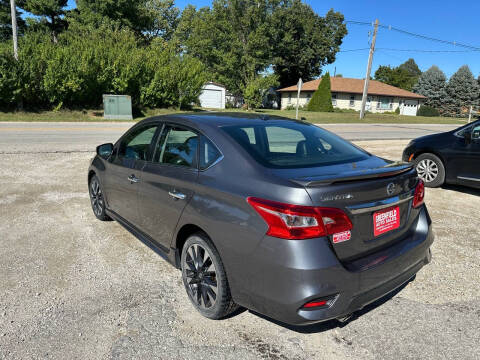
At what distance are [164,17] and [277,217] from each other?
65984mm

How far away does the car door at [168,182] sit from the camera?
9.60 ft

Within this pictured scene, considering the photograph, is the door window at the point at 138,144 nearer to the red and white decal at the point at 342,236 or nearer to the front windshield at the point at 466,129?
the red and white decal at the point at 342,236

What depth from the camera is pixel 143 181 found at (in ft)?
11.4

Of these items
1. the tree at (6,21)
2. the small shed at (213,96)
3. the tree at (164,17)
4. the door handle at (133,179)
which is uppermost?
the tree at (164,17)

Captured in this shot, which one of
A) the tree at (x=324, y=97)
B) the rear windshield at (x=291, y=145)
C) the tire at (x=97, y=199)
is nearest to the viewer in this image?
the rear windshield at (x=291, y=145)

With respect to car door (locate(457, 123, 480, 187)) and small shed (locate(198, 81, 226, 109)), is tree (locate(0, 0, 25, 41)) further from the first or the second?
car door (locate(457, 123, 480, 187))

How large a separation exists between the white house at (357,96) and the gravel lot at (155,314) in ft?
168

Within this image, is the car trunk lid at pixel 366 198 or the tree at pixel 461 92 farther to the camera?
the tree at pixel 461 92

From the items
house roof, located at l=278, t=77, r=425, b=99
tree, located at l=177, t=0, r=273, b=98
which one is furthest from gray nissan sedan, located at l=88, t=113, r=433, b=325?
house roof, located at l=278, t=77, r=425, b=99

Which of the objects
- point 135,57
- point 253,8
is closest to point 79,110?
point 135,57

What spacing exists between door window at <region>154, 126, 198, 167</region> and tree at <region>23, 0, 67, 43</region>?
4587 cm

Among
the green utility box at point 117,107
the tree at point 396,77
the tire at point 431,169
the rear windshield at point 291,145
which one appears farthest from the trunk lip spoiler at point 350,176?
the tree at point 396,77

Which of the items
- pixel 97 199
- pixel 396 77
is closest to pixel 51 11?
pixel 97 199

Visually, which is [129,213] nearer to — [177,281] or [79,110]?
[177,281]
